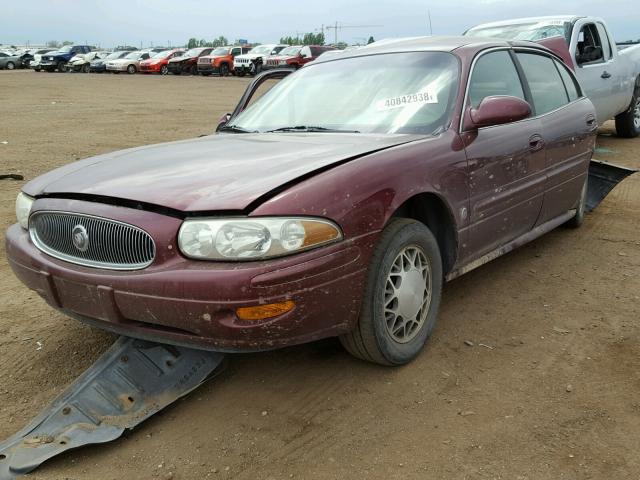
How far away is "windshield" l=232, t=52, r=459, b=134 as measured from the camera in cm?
337

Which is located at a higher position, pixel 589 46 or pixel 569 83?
pixel 589 46

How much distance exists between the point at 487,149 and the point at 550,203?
3.46 feet

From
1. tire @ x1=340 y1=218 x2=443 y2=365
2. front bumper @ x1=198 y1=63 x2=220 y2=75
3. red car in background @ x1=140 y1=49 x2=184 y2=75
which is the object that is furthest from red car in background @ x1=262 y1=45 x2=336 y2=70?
tire @ x1=340 y1=218 x2=443 y2=365

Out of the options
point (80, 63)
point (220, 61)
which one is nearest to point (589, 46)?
point (220, 61)

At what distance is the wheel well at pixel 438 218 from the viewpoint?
3.13 metres

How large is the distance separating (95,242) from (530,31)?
24.5ft

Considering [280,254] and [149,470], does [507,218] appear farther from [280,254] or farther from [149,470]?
[149,470]

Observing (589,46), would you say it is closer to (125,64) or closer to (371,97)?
(371,97)

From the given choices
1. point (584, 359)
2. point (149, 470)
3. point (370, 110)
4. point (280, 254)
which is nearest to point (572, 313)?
point (584, 359)

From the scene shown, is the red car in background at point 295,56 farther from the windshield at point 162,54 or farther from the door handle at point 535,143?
the door handle at point 535,143

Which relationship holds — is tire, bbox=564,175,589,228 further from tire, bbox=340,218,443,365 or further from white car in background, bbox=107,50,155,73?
white car in background, bbox=107,50,155,73

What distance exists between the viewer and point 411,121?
11.0 feet

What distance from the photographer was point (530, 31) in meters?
8.38

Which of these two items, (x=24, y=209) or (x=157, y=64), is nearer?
(x=24, y=209)
